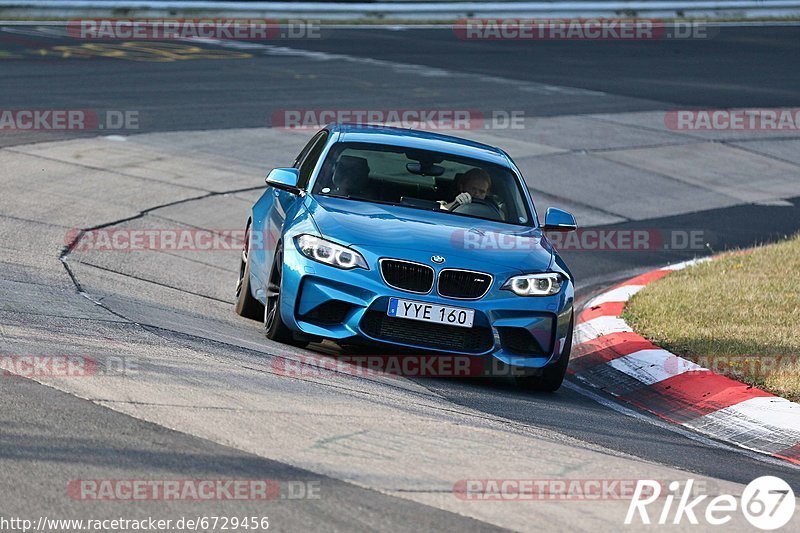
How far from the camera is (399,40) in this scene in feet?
99.5

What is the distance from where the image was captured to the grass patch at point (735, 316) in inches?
352

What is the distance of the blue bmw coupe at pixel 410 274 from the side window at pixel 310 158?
9.2 inches

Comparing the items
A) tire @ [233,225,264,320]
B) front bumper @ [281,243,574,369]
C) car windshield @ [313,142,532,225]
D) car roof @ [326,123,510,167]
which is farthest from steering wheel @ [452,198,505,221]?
tire @ [233,225,264,320]

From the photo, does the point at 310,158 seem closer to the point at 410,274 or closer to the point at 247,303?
the point at 247,303

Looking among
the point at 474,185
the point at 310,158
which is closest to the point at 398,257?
the point at 474,185

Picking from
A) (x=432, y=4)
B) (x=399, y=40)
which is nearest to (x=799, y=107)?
(x=399, y=40)

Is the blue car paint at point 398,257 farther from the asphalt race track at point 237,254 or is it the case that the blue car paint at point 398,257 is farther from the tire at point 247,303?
the tire at point 247,303

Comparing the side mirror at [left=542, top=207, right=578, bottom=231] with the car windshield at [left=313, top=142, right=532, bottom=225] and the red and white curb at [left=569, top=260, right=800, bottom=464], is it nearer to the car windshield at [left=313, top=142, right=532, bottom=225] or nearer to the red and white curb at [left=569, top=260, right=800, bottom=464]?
the car windshield at [left=313, top=142, right=532, bottom=225]

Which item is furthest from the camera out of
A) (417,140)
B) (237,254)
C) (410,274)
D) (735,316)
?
(237,254)

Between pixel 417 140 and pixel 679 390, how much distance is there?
105 inches

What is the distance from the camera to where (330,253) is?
312 inches

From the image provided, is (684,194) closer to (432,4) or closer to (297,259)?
(297,259)

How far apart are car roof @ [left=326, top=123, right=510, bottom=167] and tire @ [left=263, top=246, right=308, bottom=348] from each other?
1.58m

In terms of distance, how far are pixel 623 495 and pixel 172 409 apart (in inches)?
Result: 79.7
